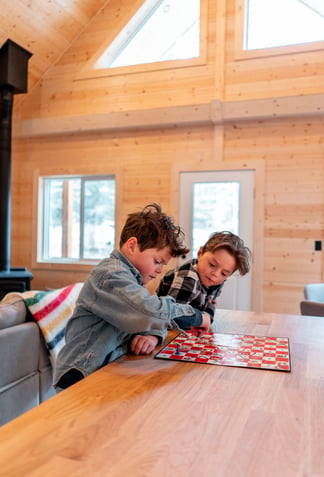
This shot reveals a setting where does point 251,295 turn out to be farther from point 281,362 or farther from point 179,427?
point 179,427

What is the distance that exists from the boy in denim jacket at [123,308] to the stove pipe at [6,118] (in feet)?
13.2

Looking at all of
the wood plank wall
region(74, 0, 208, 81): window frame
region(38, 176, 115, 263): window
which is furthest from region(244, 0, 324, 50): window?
region(38, 176, 115, 263): window

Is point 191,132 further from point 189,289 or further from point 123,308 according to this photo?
point 123,308

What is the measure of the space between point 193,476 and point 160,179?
4607 mm

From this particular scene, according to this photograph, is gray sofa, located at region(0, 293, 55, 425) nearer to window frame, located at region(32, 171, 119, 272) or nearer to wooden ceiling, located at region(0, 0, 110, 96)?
window frame, located at region(32, 171, 119, 272)

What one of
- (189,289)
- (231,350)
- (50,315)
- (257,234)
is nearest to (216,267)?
(189,289)

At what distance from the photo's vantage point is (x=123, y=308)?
1144 mm

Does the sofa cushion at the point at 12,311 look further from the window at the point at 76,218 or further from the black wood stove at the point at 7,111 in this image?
the window at the point at 76,218

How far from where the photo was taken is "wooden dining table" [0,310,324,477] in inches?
24.2

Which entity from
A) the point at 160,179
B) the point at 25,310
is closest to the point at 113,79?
the point at 160,179

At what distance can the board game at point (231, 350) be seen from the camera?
1181mm

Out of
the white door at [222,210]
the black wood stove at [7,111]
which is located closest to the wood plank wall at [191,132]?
the white door at [222,210]

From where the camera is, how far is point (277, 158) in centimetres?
459

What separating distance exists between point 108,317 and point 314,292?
241 centimetres
